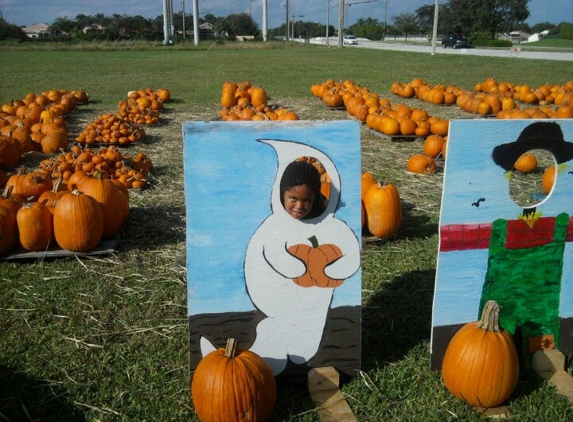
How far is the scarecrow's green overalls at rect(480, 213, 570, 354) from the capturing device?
2.95 meters

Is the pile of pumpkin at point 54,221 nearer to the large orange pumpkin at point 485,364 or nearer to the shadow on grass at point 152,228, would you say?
the shadow on grass at point 152,228

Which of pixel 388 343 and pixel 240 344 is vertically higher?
pixel 240 344

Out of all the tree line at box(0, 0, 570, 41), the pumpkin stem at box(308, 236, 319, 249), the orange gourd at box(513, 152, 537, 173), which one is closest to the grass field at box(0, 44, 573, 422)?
the pumpkin stem at box(308, 236, 319, 249)

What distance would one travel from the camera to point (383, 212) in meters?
4.88

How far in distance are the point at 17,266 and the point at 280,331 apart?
2726 mm

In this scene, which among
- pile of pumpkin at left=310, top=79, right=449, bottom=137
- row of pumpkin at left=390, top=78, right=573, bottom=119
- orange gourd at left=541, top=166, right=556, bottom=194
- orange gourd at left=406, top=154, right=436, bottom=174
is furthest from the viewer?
row of pumpkin at left=390, top=78, right=573, bottom=119

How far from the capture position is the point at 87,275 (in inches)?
173

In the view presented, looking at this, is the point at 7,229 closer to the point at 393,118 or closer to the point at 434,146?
the point at 434,146

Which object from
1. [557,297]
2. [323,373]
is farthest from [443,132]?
[323,373]

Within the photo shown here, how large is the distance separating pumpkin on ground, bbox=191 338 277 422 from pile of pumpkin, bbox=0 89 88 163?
5.90m

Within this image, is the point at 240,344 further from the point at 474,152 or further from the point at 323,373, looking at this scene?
the point at 474,152

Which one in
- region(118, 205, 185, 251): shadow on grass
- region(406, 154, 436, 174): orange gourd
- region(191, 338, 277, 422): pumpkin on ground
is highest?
region(406, 154, 436, 174): orange gourd

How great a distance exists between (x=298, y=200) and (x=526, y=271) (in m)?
1.31

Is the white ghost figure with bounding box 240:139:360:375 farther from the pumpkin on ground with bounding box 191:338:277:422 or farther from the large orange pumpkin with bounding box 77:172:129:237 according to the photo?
the large orange pumpkin with bounding box 77:172:129:237
